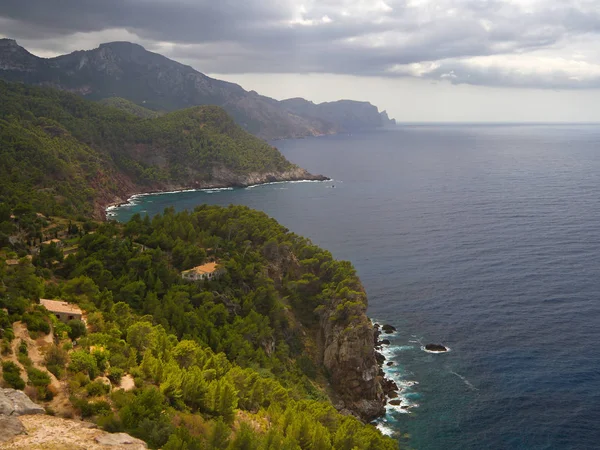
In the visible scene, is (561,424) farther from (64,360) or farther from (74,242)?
(74,242)

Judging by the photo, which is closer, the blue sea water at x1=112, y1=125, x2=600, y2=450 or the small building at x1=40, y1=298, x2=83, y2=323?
the small building at x1=40, y1=298, x2=83, y2=323

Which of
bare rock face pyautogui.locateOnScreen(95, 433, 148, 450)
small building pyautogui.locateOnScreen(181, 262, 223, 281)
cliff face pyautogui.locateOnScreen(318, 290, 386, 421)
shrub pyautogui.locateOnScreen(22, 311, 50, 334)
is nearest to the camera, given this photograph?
bare rock face pyautogui.locateOnScreen(95, 433, 148, 450)

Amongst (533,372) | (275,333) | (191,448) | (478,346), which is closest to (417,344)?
(478,346)

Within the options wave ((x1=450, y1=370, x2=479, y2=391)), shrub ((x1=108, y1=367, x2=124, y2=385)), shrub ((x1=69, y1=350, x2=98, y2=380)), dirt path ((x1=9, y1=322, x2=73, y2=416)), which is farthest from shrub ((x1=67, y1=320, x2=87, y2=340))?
wave ((x1=450, y1=370, x2=479, y2=391))

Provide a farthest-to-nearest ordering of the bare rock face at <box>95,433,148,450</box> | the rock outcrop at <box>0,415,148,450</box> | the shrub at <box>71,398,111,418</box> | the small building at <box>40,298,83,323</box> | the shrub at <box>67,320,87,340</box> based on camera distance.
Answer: the small building at <box>40,298,83,323</box>
the shrub at <box>67,320,87,340</box>
the shrub at <box>71,398,111,418</box>
the bare rock face at <box>95,433,148,450</box>
the rock outcrop at <box>0,415,148,450</box>

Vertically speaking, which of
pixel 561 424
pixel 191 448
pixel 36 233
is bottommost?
pixel 561 424

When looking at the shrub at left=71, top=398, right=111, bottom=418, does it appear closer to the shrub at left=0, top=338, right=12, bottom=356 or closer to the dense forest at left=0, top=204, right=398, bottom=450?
the dense forest at left=0, top=204, right=398, bottom=450
